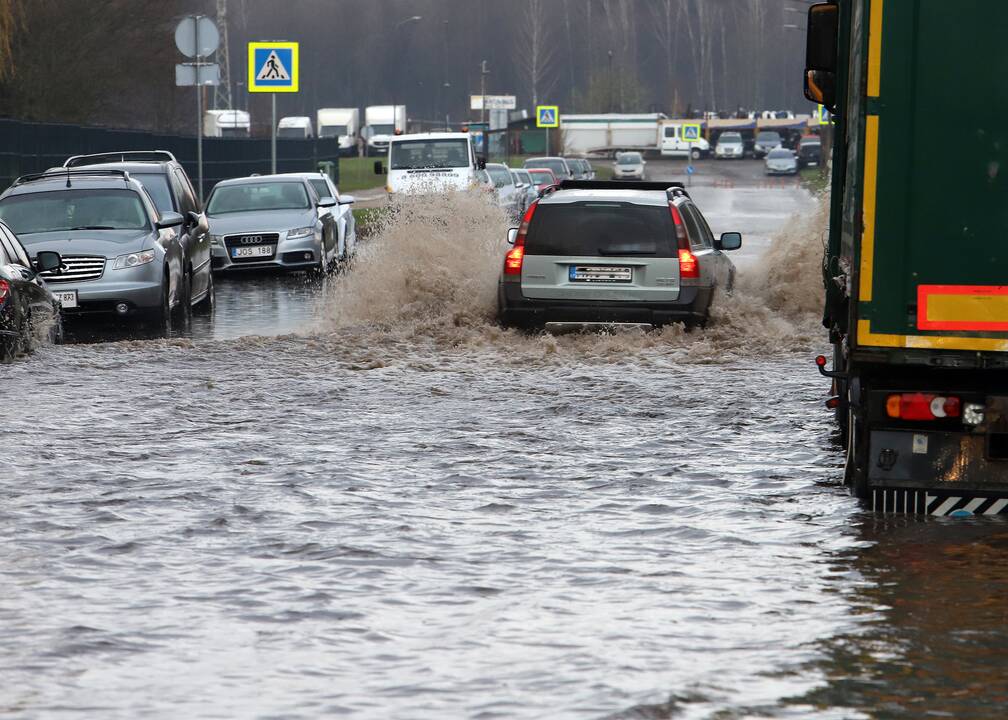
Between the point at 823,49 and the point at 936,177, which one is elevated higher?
the point at 823,49

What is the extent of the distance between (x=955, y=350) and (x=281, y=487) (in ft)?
11.3

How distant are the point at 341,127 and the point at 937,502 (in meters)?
112

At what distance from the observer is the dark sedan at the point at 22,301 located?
15250 mm

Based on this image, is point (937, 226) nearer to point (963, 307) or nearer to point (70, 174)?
point (963, 307)

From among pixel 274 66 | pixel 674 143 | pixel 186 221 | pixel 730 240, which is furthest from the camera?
pixel 674 143

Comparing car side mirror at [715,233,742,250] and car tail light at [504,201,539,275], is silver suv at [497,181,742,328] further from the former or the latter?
car side mirror at [715,233,742,250]

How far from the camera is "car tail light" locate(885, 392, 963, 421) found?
27.8 ft

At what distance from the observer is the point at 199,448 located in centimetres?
1100

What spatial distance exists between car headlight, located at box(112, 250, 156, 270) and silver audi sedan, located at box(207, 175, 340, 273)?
7.64 meters

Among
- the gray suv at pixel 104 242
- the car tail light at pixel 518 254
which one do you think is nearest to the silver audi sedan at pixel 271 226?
the gray suv at pixel 104 242

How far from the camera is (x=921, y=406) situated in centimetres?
852

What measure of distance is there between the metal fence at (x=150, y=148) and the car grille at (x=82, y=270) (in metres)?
15.2

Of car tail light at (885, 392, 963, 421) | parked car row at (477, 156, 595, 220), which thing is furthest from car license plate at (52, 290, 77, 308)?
parked car row at (477, 156, 595, 220)

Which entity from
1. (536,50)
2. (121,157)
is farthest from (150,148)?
(536,50)
